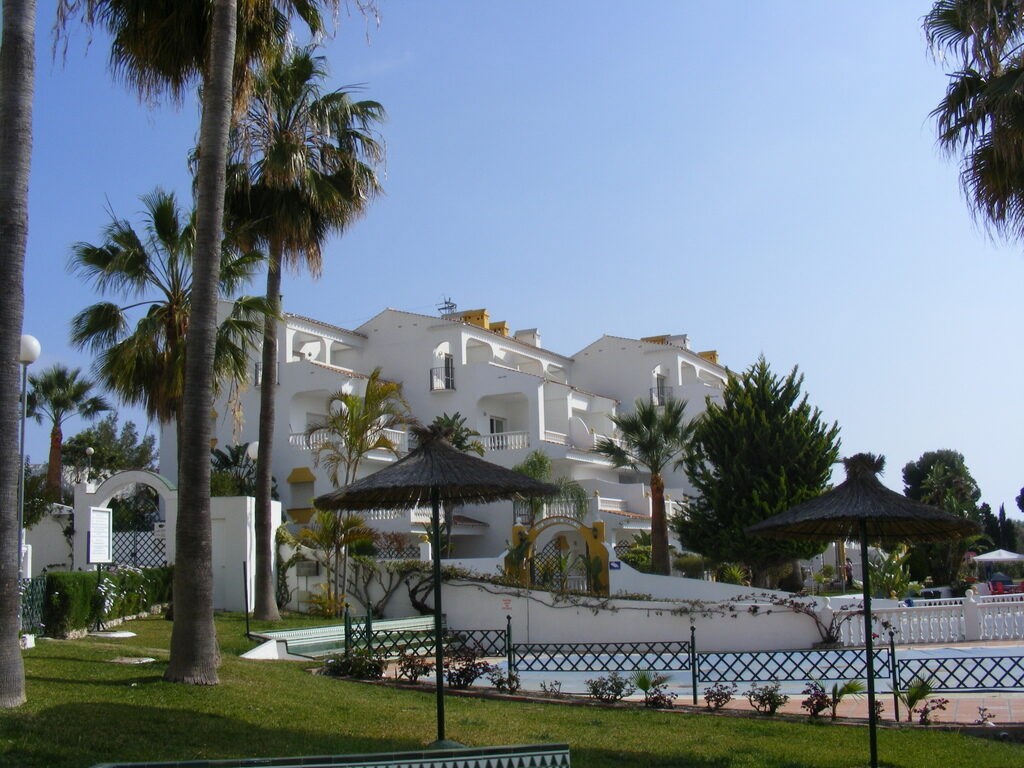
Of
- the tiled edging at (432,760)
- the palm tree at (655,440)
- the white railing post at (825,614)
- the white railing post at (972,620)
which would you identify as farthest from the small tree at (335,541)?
the tiled edging at (432,760)

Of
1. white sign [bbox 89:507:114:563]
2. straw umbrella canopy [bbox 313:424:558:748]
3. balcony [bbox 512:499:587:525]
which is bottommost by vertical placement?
balcony [bbox 512:499:587:525]

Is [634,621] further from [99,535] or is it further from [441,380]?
[441,380]

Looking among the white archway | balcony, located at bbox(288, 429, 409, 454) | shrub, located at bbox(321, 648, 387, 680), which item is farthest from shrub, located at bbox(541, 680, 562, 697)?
balcony, located at bbox(288, 429, 409, 454)

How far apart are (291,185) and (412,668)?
35.2 ft

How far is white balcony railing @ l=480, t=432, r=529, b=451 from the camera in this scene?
45969mm

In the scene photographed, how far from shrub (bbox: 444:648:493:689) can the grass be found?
2.61ft

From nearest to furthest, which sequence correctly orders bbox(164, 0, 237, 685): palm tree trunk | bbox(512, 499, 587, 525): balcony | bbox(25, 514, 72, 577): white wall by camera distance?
bbox(164, 0, 237, 685): palm tree trunk
bbox(25, 514, 72, 577): white wall
bbox(512, 499, 587, 525): balcony

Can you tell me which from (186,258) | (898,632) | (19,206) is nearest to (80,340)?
(186,258)

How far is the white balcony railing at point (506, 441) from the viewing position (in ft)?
151

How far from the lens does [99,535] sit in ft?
62.6

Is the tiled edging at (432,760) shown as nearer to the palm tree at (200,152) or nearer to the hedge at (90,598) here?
the palm tree at (200,152)

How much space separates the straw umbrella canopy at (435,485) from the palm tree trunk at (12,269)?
359 centimetres

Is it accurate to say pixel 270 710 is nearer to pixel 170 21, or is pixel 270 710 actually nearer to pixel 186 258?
pixel 170 21

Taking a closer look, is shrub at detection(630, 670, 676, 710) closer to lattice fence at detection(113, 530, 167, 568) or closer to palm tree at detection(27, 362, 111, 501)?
lattice fence at detection(113, 530, 167, 568)
